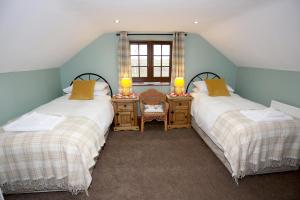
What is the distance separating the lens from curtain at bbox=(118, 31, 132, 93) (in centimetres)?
379

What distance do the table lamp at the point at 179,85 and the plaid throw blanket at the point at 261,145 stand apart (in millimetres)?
1679

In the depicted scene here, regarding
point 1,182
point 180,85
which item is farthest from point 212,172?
point 1,182

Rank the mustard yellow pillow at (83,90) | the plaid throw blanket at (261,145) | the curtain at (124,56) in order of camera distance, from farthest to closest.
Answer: the curtain at (124,56), the mustard yellow pillow at (83,90), the plaid throw blanket at (261,145)

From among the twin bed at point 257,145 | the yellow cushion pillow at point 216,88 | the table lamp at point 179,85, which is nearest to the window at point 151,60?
the table lamp at point 179,85

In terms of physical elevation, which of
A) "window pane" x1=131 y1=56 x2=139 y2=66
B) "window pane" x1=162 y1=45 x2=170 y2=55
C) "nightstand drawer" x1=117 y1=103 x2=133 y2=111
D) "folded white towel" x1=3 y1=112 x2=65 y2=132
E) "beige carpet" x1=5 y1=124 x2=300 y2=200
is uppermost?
"window pane" x1=162 y1=45 x2=170 y2=55

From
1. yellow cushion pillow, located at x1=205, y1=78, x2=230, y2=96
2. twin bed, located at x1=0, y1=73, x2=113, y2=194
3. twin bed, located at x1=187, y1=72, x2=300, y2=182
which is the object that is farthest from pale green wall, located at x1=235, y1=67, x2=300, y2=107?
twin bed, located at x1=0, y1=73, x2=113, y2=194

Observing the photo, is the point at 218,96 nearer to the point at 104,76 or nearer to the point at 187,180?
the point at 187,180

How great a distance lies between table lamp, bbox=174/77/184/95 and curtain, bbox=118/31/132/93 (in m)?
1.05

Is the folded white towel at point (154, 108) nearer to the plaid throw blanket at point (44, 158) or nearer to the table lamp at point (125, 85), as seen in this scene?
the table lamp at point (125, 85)

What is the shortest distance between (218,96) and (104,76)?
254cm

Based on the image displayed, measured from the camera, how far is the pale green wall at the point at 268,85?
279cm

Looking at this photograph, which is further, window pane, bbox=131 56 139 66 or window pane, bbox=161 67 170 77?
window pane, bbox=161 67 170 77

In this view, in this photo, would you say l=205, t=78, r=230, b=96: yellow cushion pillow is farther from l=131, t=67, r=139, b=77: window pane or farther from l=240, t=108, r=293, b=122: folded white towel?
l=131, t=67, r=139, b=77: window pane

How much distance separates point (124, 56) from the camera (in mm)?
3852
